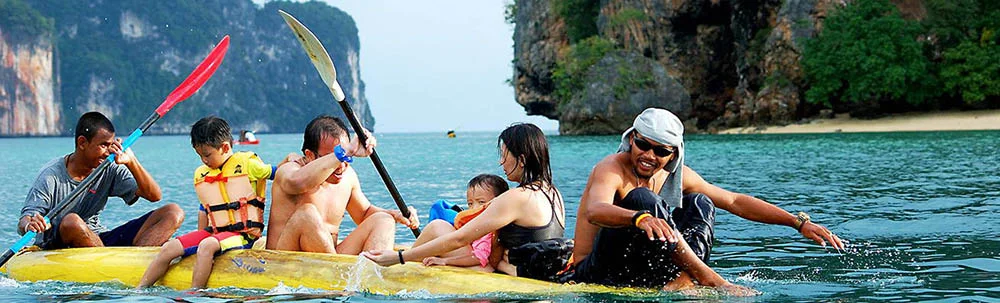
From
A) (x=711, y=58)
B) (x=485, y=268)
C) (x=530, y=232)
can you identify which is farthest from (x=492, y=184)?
(x=711, y=58)

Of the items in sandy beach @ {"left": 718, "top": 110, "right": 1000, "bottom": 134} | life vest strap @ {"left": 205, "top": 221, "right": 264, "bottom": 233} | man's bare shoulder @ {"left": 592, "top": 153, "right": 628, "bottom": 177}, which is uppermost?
man's bare shoulder @ {"left": 592, "top": 153, "right": 628, "bottom": 177}

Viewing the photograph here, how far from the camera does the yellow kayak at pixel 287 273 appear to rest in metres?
6.36

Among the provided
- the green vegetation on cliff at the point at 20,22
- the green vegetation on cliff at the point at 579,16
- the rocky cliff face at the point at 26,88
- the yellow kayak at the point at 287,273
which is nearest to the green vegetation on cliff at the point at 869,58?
the green vegetation on cliff at the point at 579,16

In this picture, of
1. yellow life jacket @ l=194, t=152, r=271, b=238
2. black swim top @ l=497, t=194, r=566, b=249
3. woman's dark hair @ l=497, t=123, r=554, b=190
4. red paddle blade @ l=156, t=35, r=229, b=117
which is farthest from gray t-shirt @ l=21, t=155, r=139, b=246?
woman's dark hair @ l=497, t=123, r=554, b=190

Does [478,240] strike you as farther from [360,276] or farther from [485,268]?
[360,276]

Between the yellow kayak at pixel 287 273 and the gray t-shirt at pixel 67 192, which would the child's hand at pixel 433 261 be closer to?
the yellow kayak at pixel 287 273

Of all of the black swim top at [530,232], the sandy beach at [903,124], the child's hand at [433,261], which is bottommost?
the sandy beach at [903,124]

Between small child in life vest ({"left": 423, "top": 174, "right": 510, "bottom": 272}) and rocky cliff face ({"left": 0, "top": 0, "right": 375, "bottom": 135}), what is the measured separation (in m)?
129

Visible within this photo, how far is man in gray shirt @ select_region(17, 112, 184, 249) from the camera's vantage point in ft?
25.1

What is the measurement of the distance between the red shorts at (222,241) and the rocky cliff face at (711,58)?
150ft

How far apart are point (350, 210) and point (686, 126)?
4799cm

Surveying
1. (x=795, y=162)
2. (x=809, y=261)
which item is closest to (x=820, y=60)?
(x=795, y=162)

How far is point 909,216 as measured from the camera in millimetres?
11688

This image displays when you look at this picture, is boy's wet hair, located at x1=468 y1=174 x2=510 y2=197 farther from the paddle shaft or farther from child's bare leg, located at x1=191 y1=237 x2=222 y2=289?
child's bare leg, located at x1=191 y1=237 x2=222 y2=289
